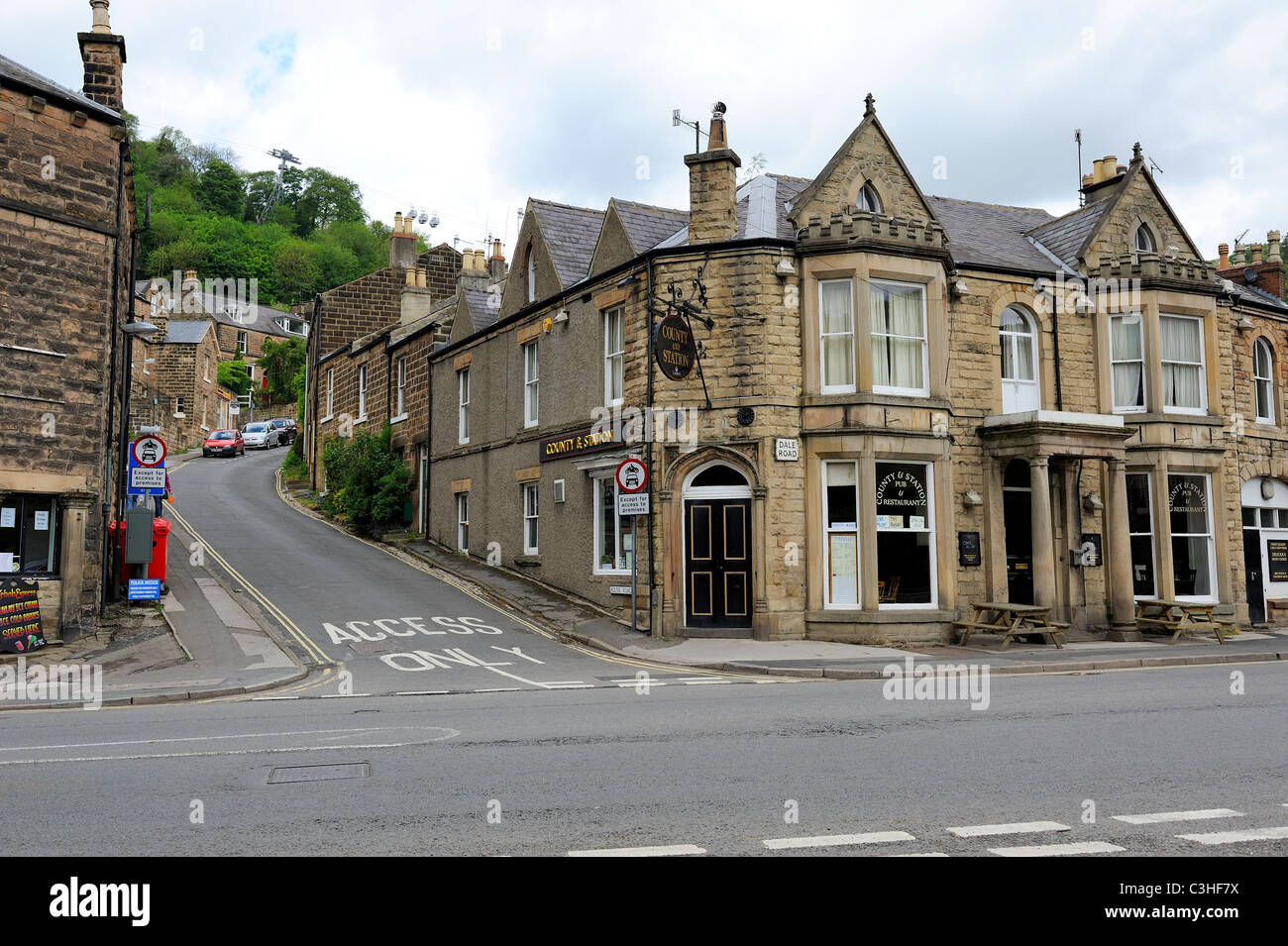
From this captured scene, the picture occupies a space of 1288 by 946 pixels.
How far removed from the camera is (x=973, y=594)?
2028cm

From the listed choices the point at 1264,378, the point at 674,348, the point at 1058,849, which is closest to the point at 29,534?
the point at 674,348

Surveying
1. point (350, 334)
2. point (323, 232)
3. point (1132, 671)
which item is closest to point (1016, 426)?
point (1132, 671)

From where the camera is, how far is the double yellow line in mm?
16391

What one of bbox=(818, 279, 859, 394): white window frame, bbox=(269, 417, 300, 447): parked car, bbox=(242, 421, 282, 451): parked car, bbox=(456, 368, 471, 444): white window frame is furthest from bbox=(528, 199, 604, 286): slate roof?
bbox=(269, 417, 300, 447): parked car

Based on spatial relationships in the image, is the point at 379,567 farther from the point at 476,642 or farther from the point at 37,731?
the point at 37,731

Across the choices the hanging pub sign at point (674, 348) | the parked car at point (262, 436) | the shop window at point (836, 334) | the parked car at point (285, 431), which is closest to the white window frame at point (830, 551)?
the shop window at point (836, 334)

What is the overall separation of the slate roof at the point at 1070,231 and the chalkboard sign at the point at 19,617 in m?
21.6

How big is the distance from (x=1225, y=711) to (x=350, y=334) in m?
35.1

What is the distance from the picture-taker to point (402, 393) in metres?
32.9

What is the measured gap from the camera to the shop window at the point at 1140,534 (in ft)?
72.8

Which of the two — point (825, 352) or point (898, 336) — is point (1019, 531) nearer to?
point (898, 336)

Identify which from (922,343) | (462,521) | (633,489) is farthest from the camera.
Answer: (462,521)

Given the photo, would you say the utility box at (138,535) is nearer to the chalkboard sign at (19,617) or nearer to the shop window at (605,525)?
the chalkboard sign at (19,617)

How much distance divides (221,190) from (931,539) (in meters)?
117
